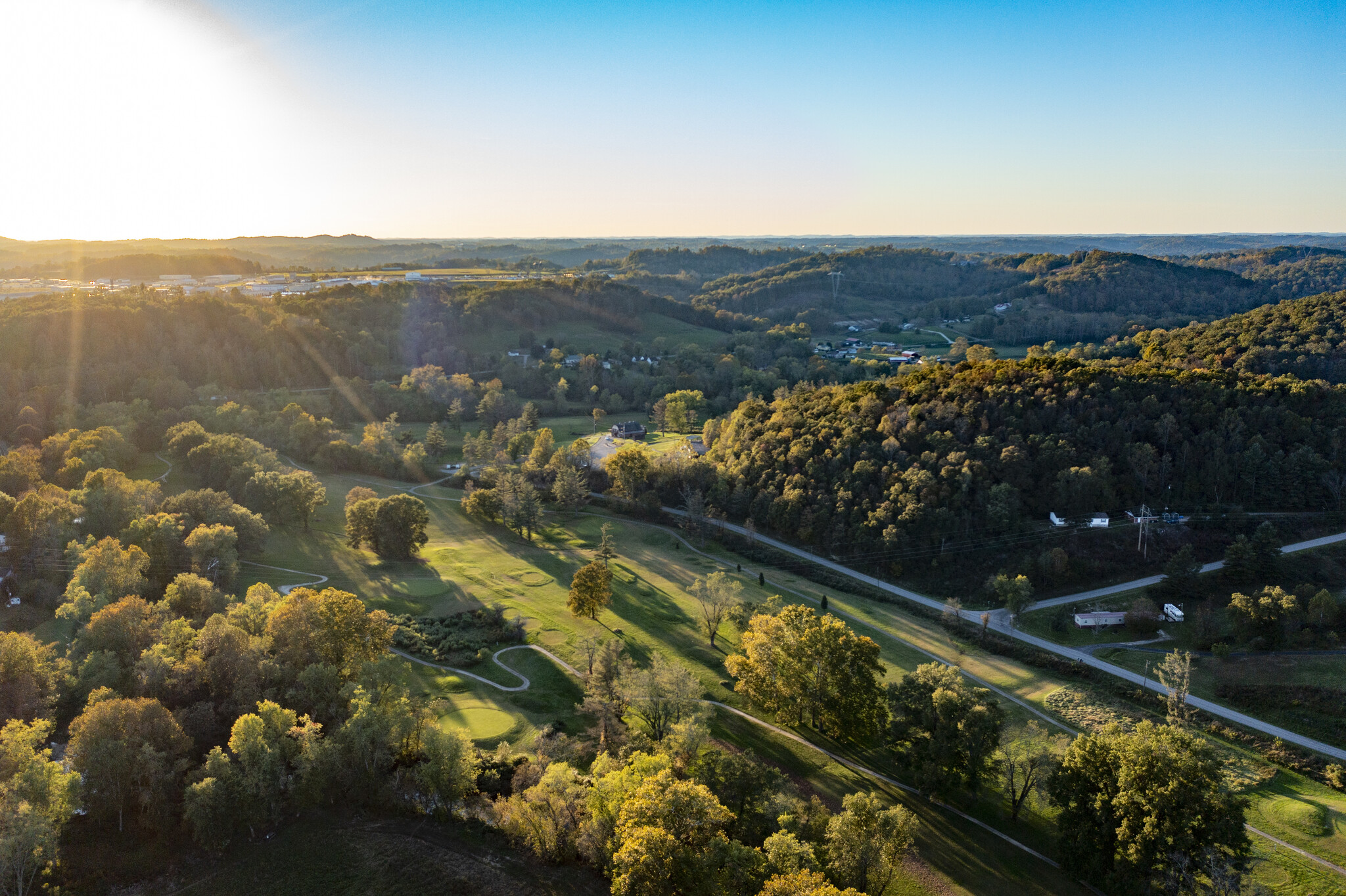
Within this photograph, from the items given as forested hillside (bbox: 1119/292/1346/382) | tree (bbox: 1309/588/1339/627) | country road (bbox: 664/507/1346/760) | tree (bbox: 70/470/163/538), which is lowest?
country road (bbox: 664/507/1346/760)

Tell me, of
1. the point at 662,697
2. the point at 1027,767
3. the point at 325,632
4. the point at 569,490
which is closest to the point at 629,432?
the point at 569,490

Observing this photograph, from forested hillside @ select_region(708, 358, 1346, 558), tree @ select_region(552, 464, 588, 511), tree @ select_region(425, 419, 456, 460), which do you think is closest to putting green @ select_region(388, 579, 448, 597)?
tree @ select_region(552, 464, 588, 511)

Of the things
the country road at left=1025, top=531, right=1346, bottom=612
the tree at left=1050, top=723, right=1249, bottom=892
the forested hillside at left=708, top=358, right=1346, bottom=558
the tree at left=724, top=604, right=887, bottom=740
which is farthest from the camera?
the forested hillside at left=708, top=358, right=1346, bottom=558

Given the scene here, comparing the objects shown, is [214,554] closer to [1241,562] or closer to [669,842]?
[669,842]

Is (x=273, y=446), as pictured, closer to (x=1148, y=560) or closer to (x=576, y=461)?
(x=576, y=461)

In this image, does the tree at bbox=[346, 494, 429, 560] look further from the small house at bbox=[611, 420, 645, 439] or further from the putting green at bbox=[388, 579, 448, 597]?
the small house at bbox=[611, 420, 645, 439]

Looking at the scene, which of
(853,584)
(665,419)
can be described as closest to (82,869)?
(853,584)
